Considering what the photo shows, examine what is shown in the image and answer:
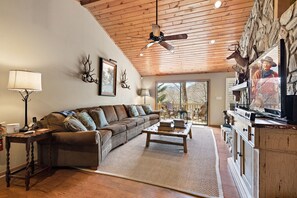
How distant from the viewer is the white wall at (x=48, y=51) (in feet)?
7.43

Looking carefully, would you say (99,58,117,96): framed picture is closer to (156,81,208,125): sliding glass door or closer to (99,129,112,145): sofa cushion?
(99,129,112,145): sofa cushion

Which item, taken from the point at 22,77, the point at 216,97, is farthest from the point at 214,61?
the point at 22,77

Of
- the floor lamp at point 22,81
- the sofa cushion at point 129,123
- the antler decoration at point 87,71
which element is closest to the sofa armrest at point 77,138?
the floor lamp at point 22,81

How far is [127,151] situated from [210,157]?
169 centimetres

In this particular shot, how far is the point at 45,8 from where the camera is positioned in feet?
9.19

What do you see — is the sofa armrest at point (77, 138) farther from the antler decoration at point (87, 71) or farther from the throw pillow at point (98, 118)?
the antler decoration at point (87, 71)

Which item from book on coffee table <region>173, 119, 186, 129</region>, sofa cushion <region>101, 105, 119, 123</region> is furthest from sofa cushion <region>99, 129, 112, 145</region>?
book on coffee table <region>173, 119, 186, 129</region>

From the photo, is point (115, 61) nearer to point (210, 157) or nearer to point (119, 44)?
point (119, 44)

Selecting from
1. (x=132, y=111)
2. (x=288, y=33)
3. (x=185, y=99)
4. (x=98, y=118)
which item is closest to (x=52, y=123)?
(x=98, y=118)

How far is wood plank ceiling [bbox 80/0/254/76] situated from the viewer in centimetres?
339

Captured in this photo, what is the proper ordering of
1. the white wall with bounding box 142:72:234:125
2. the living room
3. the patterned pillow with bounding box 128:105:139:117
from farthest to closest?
the white wall with bounding box 142:72:234:125, the patterned pillow with bounding box 128:105:139:117, the living room

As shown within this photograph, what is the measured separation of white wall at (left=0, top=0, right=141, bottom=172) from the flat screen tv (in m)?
3.45

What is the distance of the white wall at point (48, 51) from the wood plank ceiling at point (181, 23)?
1.84ft

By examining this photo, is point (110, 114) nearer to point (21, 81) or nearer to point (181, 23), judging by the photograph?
point (21, 81)
